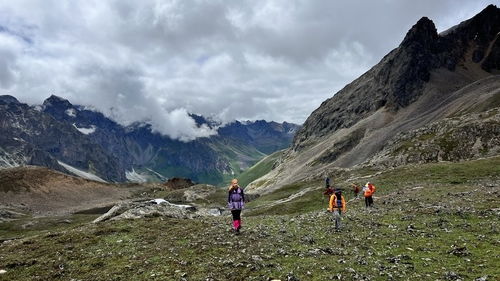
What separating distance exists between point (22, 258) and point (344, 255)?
71.2 feet

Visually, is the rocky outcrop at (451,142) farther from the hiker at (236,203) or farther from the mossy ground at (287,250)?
the hiker at (236,203)

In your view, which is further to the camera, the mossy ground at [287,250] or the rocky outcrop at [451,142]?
the rocky outcrop at [451,142]

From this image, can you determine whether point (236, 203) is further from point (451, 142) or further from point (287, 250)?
point (451, 142)

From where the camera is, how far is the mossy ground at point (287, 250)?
67.3 feet

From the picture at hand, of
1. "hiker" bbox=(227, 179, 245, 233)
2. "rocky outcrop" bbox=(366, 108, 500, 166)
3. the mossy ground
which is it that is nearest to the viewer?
the mossy ground

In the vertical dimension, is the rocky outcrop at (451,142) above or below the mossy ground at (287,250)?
above

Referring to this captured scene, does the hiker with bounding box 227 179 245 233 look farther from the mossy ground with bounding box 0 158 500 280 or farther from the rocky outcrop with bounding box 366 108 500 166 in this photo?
the rocky outcrop with bounding box 366 108 500 166

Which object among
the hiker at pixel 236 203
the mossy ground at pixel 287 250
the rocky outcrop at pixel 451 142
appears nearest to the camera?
the mossy ground at pixel 287 250

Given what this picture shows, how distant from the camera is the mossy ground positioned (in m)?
20.5

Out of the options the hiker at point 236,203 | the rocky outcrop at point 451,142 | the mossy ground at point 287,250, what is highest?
the rocky outcrop at point 451,142

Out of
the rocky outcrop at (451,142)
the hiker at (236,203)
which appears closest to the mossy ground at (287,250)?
the hiker at (236,203)

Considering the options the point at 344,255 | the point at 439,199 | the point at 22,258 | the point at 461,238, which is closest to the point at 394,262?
the point at 344,255

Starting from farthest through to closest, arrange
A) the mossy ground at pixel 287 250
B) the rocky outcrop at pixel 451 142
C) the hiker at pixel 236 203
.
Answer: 1. the rocky outcrop at pixel 451 142
2. the hiker at pixel 236 203
3. the mossy ground at pixel 287 250

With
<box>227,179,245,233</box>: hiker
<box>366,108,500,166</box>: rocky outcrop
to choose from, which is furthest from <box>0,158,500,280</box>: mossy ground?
<box>366,108,500,166</box>: rocky outcrop
